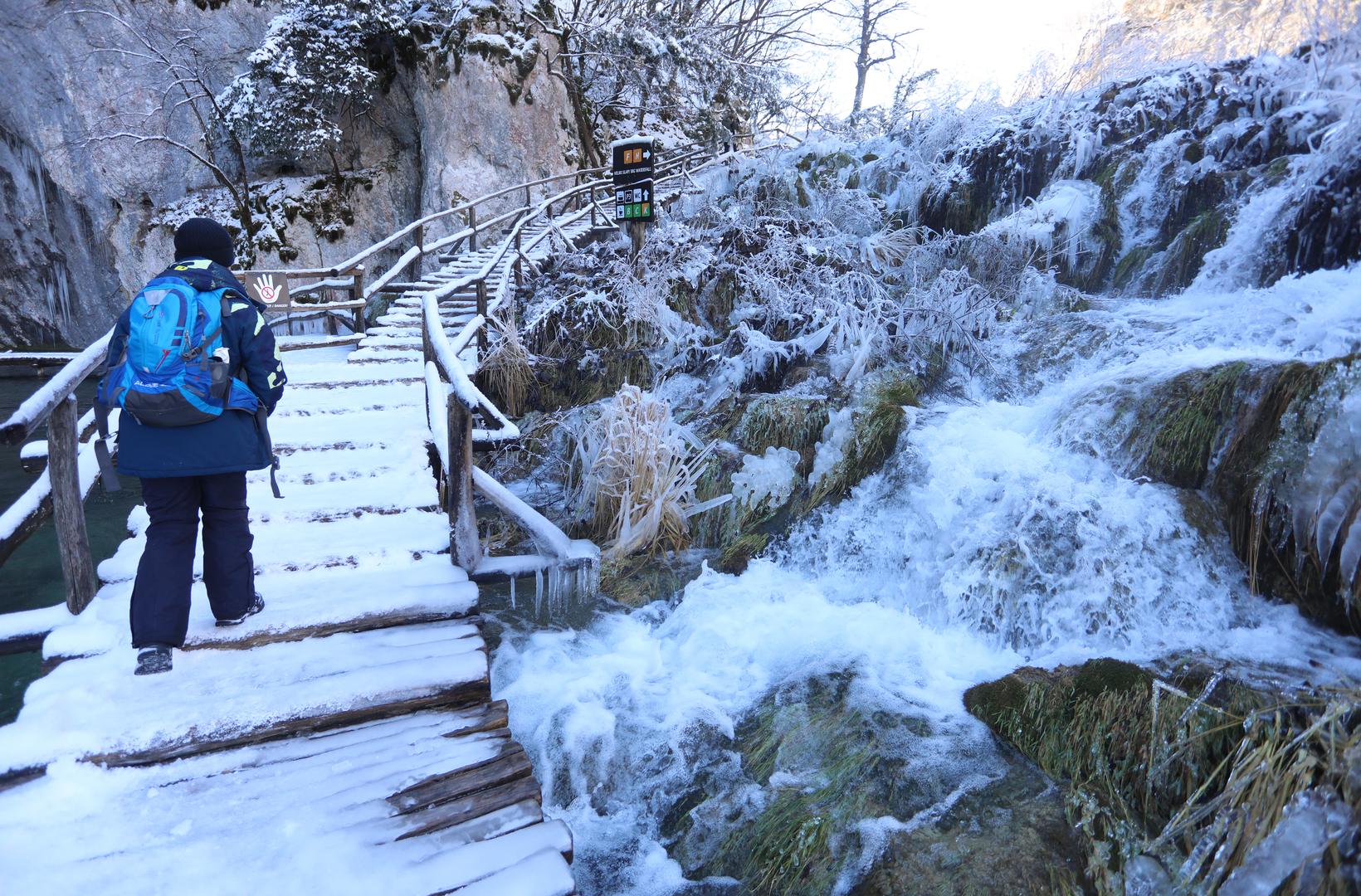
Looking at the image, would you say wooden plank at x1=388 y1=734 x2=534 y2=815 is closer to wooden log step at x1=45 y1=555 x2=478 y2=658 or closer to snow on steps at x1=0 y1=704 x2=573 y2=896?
snow on steps at x1=0 y1=704 x2=573 y2=896

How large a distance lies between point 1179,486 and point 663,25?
17942 millimetres

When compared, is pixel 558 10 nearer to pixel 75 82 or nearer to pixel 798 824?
pixel 75 82

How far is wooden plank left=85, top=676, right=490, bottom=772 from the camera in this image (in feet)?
9.12

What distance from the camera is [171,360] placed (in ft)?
9.27

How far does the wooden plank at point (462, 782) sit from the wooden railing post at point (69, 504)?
2300 millimetres

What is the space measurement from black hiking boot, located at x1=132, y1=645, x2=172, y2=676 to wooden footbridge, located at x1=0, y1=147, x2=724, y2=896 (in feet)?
0.23

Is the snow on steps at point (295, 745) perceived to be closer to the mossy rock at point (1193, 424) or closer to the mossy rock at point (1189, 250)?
the mossy rock at point (1193, 424)

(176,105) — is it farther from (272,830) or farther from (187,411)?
(272,830)

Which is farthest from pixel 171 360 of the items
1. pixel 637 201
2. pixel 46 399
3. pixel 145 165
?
pixel 145 165

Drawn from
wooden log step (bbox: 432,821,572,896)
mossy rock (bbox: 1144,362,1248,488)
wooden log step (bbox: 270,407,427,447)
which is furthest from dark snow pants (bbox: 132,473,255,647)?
mossy rock (bbox: 1144,362,1248,488)

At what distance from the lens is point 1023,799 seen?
3213 millimetres

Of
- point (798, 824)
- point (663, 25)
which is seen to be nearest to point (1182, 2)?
point (663, 25)

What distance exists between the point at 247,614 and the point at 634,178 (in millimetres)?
7677

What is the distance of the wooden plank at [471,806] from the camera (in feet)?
8.45
